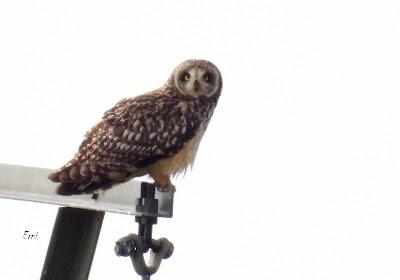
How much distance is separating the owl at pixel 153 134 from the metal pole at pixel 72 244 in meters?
0.53

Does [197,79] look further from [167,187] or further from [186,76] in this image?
[167,187]

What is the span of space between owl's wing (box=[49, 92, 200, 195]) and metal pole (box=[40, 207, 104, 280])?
0.60 m

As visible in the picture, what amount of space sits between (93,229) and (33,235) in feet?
2.12

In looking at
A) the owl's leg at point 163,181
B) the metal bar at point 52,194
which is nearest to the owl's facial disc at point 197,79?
the owl's leg at point 163,181

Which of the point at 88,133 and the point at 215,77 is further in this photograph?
the point at 215,77

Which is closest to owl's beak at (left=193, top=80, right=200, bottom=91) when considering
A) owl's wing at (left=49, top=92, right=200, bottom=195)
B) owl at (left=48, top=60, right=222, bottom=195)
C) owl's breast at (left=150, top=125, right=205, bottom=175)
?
owl at (left=48, top=60, right=222, bottom=195)

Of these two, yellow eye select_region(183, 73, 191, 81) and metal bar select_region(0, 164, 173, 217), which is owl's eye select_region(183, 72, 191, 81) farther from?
metal bar select_region(0, 164, 173, 217)

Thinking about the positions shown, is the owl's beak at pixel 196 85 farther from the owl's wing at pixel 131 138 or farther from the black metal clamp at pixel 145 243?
the black metal clamp at pixel 145 243

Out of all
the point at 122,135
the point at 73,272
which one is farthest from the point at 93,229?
the point at 122,135

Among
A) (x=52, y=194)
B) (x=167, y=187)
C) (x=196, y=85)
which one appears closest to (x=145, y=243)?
(x=52, y=194)

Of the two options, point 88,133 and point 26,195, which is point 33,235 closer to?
point 26,195

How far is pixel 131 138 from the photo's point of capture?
5914 mm

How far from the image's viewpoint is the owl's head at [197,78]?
6.32 meters

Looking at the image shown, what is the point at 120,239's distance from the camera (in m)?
4.46
